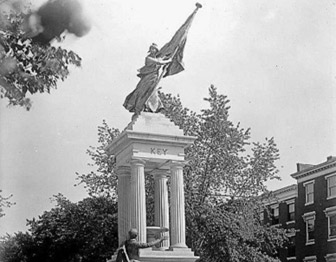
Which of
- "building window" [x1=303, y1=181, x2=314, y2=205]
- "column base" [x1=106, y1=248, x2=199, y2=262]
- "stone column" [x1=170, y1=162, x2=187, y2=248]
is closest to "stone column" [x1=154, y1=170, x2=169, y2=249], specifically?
"stone column" [x1=170, y1=162, x2=187, y2=248]

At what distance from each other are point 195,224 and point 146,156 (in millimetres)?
12435

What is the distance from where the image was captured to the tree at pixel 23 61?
507 inches

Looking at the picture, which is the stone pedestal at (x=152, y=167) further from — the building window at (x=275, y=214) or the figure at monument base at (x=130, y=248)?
the building window at (x=275, y=214)

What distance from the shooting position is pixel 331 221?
163 feet

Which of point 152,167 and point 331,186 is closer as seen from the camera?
point 152,167

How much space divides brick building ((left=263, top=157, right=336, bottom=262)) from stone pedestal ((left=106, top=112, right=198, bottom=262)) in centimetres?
2860

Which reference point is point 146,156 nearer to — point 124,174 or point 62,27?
point 124,174

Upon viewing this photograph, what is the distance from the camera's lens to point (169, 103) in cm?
3419

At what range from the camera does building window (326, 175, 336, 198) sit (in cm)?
4972

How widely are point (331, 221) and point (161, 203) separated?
31078 millimetres

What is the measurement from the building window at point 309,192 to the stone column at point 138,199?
3409cm

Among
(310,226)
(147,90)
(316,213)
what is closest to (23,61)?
(147,90)

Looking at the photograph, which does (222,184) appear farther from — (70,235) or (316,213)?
(316,213)

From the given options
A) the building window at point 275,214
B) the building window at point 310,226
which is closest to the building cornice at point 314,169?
the building window at point 310,226
